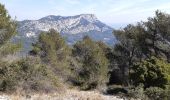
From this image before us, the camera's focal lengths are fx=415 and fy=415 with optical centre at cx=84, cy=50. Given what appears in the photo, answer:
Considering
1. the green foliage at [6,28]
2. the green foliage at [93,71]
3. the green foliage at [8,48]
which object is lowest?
the green foliage at [93,71]

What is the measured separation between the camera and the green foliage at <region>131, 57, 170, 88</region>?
29.6 meters

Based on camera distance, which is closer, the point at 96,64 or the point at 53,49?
the point at 96,64

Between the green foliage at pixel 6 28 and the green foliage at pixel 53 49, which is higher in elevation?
the green foliage at pixel 6 28

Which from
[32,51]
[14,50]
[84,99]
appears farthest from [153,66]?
[32,51]

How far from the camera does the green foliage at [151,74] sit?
29.6 metres

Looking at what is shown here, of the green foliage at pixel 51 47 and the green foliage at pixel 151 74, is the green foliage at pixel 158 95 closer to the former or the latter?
the green foliage at pixel 151 74

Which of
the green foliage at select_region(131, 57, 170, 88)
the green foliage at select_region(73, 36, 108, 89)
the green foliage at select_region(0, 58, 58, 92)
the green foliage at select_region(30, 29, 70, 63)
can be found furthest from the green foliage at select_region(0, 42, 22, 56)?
the green foliage at select_region(30, 29, 70, 63)

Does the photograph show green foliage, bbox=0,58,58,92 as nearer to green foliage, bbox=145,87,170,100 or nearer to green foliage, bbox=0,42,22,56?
green foliage, bbox=0,42,22,56

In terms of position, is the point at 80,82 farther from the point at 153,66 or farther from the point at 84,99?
the point at 84,99

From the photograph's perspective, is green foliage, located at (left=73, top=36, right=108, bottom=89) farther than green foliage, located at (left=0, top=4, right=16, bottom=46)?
Yes

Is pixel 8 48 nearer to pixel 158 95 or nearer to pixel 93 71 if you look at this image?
pixel 93 71

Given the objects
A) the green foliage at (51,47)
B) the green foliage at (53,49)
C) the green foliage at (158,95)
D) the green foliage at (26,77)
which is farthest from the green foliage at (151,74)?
the green foliage at (51,47)

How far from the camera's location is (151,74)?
98.3 feet

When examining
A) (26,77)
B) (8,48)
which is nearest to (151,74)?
(8,48)
